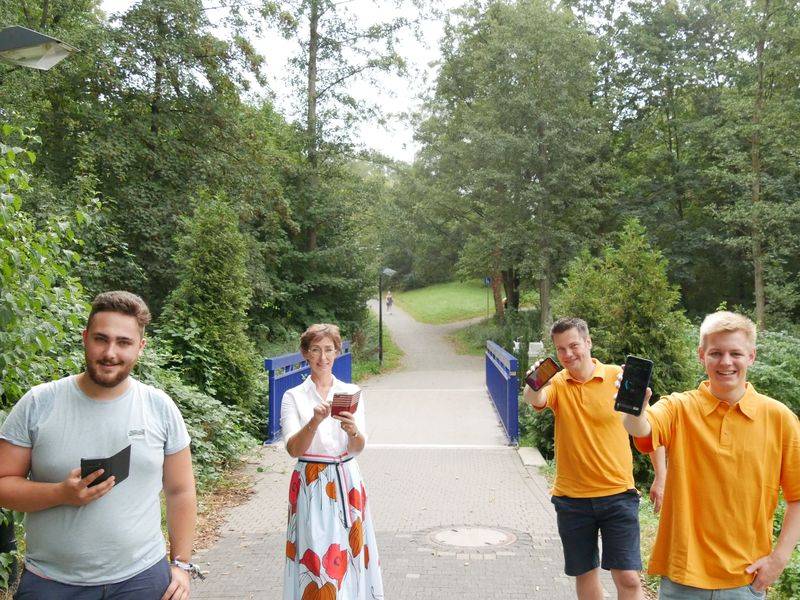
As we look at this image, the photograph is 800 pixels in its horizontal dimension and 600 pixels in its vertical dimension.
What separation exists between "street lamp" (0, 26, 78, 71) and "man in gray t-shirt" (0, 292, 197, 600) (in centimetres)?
263

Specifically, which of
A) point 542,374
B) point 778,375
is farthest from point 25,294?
point 778,375

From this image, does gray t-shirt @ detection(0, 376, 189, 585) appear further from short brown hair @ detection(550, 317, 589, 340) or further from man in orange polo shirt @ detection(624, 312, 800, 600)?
short brown hair @ detection(550, 317, 589, 340)

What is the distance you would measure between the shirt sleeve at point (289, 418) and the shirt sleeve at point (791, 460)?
230 centimetres

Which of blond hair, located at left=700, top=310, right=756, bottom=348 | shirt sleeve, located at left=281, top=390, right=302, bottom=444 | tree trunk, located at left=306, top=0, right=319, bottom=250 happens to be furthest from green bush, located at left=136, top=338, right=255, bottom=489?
tree trunk, located at left=306, top=0, right=319, bottom=250

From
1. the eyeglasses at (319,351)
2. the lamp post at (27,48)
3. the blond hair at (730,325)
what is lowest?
the eyeglasses at (319,351)

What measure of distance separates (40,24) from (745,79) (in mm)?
24565

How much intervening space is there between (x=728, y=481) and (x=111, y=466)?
2238mm

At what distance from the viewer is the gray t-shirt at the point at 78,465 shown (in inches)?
101

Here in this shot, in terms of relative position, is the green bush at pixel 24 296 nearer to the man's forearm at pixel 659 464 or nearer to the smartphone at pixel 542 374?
the smartphone at pixel 542 374

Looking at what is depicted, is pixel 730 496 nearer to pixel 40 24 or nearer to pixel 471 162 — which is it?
pixel 40 24

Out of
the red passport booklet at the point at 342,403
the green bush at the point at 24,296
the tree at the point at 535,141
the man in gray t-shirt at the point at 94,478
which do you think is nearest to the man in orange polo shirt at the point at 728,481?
the red passport booklet at the point at 342,403

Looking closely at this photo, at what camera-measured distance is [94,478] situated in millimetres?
2479

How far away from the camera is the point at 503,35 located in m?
30.4

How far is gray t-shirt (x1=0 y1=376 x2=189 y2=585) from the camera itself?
8.45 feet
